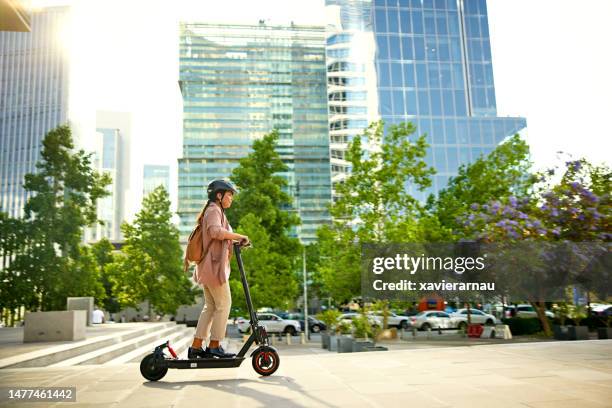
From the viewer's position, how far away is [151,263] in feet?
123

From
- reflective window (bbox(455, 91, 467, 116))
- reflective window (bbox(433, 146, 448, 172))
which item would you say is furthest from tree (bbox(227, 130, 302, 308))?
reflective window (bbox(455, 91, 467, 116))

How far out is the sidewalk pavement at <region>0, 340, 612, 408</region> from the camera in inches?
156

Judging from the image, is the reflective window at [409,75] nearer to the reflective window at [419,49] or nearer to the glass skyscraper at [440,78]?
the glass skyscraper at [440,78]

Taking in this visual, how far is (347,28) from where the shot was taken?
73438 mm

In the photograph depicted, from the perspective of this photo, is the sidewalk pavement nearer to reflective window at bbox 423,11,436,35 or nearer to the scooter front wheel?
the scooter front wheel

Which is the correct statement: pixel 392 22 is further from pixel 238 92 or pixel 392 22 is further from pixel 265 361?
pixel 265 361

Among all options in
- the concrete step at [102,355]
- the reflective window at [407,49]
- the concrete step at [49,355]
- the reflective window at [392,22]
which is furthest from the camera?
the reflective window at [392,22]

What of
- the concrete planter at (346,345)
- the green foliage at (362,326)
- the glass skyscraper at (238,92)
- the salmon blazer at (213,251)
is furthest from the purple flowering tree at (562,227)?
the glass skyscraper at (238,92)

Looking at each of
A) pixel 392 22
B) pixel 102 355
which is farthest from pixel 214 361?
pixel 392 22

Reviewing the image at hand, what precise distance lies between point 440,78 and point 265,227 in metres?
40.9

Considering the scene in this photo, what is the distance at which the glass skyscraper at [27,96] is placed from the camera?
9369 cm

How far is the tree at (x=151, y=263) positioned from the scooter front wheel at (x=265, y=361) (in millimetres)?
32727

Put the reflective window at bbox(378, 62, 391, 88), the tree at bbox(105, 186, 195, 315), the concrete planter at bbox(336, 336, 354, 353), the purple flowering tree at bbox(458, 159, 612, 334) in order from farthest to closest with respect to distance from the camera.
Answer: the reflective window at bbox(378, 62, 391, 88) < the tree at bbox(105, 186, 195, 315) < the purple flowering tree at bbox(458, 159, 612, 334) < the concrete planter at bbox(336, 336, 354, 353)

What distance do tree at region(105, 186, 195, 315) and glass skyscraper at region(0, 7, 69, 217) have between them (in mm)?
65513
